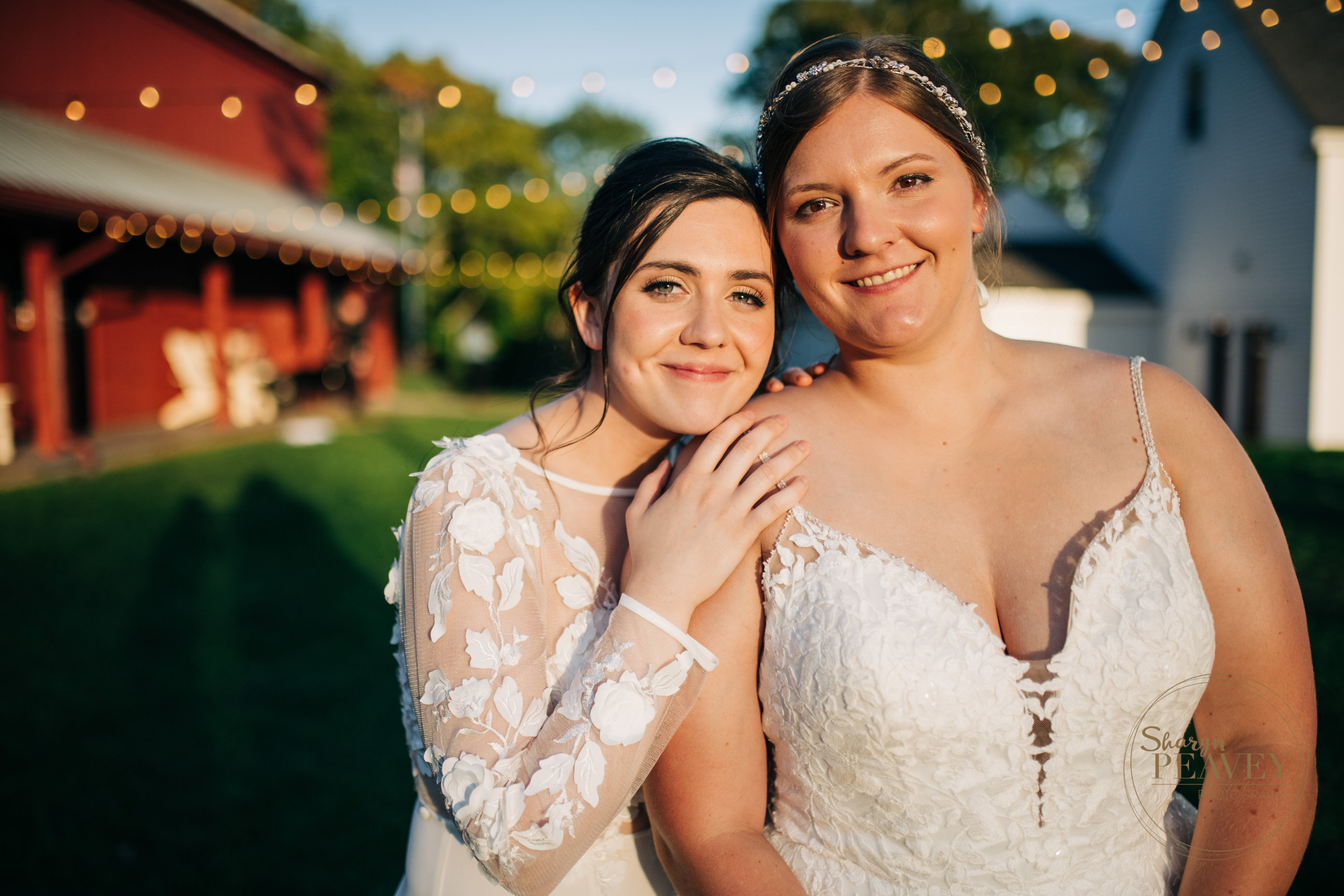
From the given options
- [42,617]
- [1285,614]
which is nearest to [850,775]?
[1285,614]

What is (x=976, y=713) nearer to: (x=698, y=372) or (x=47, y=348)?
(x=698, y=372)

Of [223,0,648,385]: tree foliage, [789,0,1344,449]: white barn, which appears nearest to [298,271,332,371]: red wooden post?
[223,0,648,385]: tree foliage

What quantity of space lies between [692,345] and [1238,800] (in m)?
1.64

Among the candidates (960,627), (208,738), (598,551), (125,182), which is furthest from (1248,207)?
(125,182)

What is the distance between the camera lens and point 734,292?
2.21 m

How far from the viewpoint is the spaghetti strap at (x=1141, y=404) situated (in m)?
1.97

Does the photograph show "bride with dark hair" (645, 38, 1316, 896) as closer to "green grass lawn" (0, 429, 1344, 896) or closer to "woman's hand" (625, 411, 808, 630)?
"woman's hand" (625, 411, 808, 630)

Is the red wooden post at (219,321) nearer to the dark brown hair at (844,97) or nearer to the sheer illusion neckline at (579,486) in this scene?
the sheer illusion neckline at (579,486)

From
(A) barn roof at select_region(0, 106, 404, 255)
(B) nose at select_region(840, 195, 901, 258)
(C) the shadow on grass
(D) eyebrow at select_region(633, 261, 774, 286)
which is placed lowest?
(C) the shadow on grass

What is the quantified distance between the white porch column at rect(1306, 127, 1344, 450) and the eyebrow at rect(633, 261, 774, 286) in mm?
15975

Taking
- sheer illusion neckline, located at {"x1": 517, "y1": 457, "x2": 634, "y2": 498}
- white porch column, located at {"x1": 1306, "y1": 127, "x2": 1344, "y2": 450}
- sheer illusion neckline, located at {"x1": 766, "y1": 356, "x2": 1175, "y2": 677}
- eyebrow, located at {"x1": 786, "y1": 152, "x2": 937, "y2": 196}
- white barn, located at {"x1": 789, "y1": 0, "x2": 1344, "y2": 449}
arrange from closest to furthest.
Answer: sheer illusion neckline, located at {"x1": 766, "y1": 356, "x2": 1175, "y2": 677} → eyebrow, located at {"x1": 786, "y1": 152, "x2": 937, "y2": 196} → sheer illusion neckline, located at {"x1": 517, "y1": 457, "x2": 634, "y2": 498} → white porch column, located at {"x1": 1306, "y1": 127, "x2": 1344, "y2": 450} → white barn, located at {"x1": 789, "y1": 0, "x2": 1344, "y2": 449}

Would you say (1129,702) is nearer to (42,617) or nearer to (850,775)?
(850,775)

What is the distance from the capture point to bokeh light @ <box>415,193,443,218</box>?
20531mm
